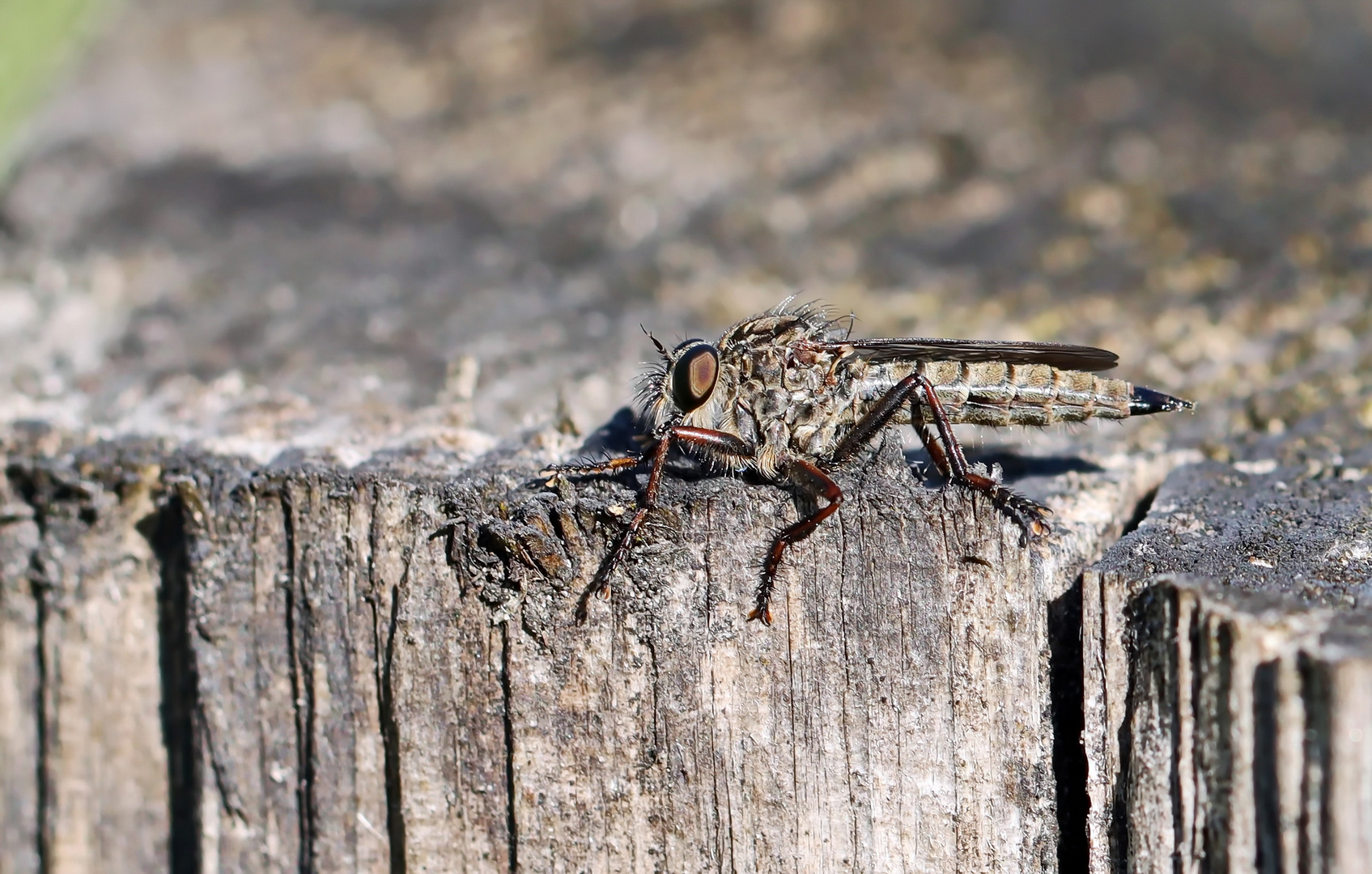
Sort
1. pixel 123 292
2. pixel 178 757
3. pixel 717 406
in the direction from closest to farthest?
1. pixel 178 757
2. pixel 717 406
3. pixel 123 292

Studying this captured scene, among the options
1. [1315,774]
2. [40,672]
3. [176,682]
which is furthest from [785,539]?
[40,672]

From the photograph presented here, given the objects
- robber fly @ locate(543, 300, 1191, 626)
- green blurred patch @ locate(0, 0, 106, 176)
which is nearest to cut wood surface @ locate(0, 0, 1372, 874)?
robber fly @ locate(543, 300, 1191, 626)

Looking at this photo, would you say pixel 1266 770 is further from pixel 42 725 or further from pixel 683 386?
pixel 42 725

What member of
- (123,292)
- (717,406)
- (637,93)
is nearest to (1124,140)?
(637,93)

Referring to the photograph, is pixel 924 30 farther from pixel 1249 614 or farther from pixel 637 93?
pixel 1249 614

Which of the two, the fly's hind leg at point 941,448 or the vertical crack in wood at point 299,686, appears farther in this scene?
the vertical crack in wood at point 299,686

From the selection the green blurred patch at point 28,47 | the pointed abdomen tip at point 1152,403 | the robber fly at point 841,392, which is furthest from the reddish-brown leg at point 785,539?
the green blurred patch at point 28,47

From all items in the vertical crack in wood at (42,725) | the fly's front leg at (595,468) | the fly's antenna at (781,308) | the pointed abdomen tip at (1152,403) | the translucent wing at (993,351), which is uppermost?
the fly's antenna at (781,308)

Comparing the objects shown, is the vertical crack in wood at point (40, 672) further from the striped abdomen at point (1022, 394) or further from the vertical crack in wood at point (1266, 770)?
the vertical crack in wood at point (1266, 770)
